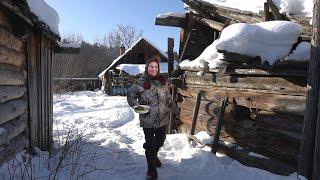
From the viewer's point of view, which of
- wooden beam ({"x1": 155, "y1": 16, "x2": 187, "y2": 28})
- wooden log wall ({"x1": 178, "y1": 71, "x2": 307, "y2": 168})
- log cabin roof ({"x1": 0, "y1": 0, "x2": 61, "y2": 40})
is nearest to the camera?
log cabin roof ({"x1": 0, "y1": 0, "x2": 61, "y2": 40})

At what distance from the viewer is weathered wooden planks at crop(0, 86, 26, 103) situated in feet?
15.4

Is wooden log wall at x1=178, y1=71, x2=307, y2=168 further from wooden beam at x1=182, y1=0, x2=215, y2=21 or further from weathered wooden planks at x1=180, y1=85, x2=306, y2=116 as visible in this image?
wooden beam at x1=182, y1=0, x2=215, y2=21

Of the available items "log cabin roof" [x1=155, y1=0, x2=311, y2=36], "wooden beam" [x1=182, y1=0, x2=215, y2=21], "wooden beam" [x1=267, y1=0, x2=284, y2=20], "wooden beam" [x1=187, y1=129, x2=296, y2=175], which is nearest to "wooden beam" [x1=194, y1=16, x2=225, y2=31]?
"log cabin roof" [x1=155, y1=0, x2=311, y2=36]

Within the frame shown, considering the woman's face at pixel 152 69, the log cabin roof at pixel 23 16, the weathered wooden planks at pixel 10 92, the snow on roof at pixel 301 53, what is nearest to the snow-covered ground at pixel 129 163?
the weathered wooden planks at pixel 10 92

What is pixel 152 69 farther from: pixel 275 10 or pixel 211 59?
pixel 211 59

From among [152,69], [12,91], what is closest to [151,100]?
[152,69]

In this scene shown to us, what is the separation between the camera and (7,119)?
4801 mm

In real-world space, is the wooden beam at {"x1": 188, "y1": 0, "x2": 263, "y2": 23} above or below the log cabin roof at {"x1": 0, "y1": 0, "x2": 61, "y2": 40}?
above

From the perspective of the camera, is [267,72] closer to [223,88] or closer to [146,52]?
[223,88]

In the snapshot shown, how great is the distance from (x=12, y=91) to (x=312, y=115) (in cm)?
368

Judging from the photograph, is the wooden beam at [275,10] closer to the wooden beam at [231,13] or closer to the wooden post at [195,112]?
the wooden beam at [231,13]

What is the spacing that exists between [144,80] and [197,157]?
1740 millimetres

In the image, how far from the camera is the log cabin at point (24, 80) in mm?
4691

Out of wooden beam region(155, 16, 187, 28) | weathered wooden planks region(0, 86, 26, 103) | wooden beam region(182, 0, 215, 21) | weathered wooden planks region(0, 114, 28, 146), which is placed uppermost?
wooden beam region(182, 0, 215, 21)
